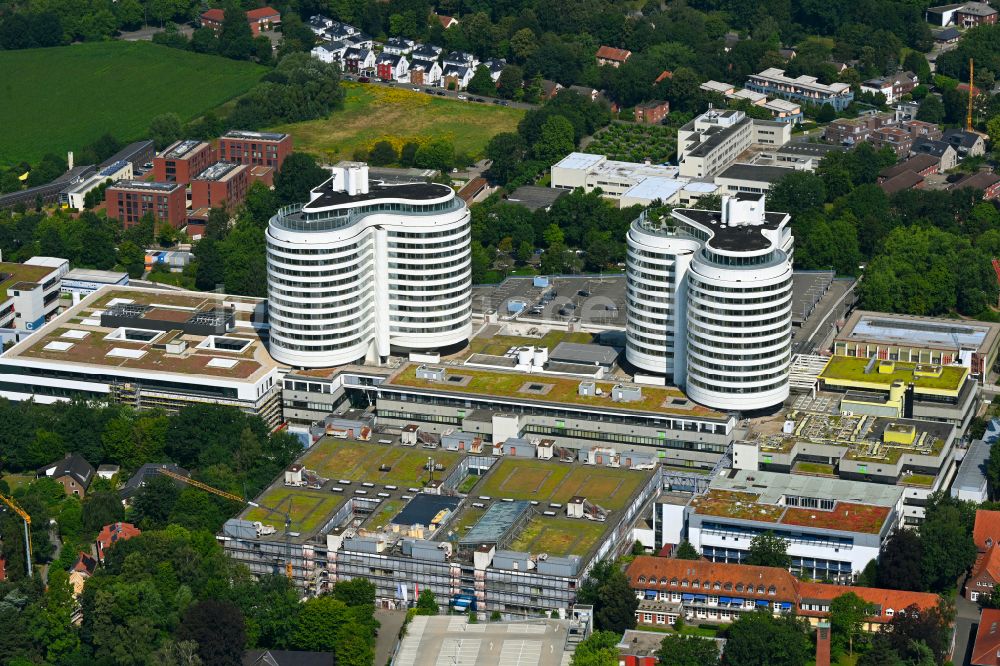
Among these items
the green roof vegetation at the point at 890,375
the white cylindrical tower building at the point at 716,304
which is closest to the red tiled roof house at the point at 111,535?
the white cylindrical tower building at the point at 716,304

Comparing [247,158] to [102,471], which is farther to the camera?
[247,158]

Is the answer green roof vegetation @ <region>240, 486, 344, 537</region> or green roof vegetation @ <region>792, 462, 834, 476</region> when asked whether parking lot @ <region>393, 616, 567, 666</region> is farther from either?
green roof vegetation @ <region>792, 462, 834, 476</region>

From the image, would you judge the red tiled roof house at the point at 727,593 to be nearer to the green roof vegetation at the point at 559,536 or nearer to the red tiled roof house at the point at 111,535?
the green roof vegetation at the point at 559,536

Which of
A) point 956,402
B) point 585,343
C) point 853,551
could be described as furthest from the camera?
point 585,343

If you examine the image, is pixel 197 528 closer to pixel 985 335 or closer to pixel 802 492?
pixel 802 492

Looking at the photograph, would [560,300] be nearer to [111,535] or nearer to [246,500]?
[246,500]

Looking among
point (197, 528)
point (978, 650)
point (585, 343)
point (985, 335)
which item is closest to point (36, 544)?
point (197, 528)
